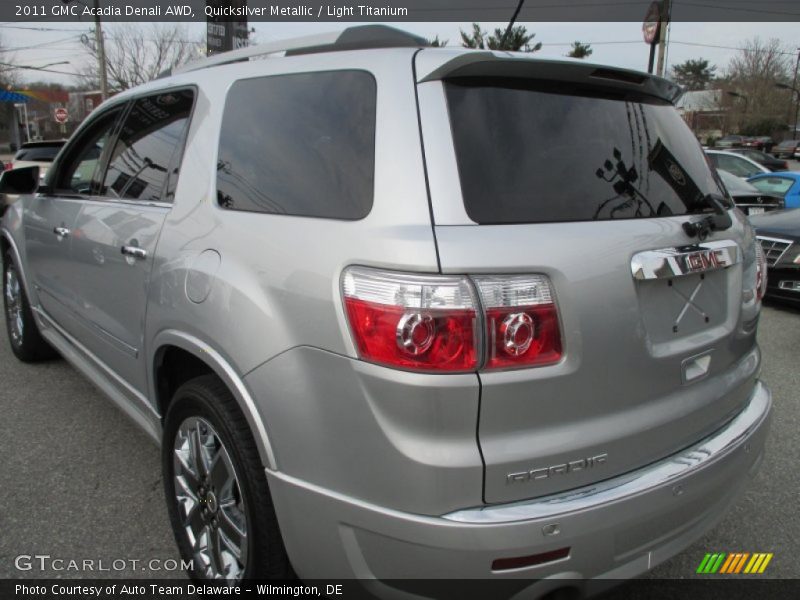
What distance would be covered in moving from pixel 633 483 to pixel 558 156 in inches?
37.3

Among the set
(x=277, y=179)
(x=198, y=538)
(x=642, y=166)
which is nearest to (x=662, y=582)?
(x=642, y=166)

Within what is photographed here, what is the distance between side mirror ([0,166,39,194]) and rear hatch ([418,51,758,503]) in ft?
10.4

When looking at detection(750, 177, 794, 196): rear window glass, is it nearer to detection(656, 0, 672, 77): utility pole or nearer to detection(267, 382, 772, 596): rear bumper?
detection(267, 382, 772, 596): rear bumper

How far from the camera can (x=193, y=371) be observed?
2375 mm

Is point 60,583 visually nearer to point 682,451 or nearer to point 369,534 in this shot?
point 369,534

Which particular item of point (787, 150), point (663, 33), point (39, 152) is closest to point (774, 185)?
point (663, 33)

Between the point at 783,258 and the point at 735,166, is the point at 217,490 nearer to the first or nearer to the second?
the point at 783,258

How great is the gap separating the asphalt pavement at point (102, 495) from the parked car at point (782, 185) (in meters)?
6.92

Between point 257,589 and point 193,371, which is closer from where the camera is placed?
point 257,589

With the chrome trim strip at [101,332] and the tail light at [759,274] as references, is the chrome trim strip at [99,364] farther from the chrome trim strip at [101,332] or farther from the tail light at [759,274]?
the tail light at [759,274]

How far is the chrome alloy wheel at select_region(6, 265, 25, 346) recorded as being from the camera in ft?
14.8

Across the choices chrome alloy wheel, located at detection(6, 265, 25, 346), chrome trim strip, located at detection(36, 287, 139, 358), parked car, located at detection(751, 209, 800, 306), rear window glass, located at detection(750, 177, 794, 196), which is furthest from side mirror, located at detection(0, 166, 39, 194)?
rear window glass, located at detection(750, 177, 794, 196)

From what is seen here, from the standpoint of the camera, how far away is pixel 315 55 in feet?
6.75

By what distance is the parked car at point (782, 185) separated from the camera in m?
9.78
